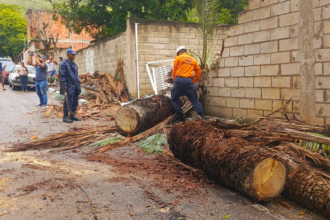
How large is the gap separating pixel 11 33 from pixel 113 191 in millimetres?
58268

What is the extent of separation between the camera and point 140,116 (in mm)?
6883

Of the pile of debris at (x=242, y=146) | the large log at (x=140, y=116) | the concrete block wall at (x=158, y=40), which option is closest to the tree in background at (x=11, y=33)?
the concrete block wall at (x=158, y=40)

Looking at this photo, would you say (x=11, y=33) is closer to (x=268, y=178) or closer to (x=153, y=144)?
(x=153, y=144)

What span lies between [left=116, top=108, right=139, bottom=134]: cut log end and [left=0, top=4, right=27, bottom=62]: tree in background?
172ft

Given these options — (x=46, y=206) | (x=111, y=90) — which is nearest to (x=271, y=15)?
(x=46, y=206)

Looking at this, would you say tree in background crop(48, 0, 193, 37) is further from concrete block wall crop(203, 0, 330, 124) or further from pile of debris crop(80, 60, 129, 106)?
concrete block wall crop(203, 0, 330, 124)

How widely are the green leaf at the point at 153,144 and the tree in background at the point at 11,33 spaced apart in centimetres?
5336

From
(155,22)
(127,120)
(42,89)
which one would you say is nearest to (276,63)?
(127,120)

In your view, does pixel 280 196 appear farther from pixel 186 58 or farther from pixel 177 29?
pixel 177 29

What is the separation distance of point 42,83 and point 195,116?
5858 millimetres

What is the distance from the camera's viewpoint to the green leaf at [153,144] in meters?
5.82

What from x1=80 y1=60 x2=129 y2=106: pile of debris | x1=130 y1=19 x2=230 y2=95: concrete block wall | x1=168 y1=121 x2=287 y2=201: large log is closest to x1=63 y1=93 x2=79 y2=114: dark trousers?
x1=80 y1=60 x2=129 y2=106: pile of debris

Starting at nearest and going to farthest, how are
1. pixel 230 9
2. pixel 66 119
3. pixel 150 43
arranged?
pixel 66 119
pixel 150 43
pixel 230 9

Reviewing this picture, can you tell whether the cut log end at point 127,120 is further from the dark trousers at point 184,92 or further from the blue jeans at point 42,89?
the blue jeans at point 42,89
